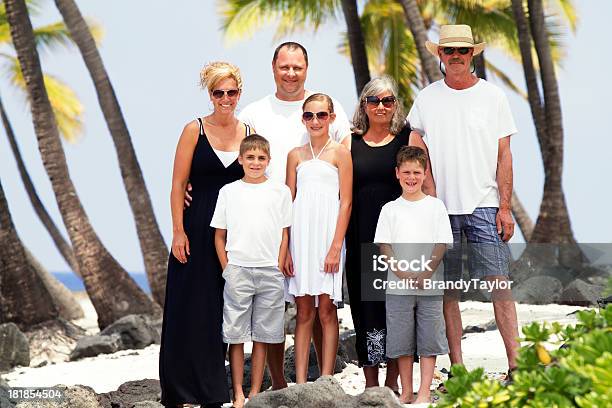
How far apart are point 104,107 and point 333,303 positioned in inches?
413

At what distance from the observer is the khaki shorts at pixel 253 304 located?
6965mm

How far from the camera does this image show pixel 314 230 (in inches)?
281

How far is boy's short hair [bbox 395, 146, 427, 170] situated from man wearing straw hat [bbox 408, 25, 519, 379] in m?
0.31

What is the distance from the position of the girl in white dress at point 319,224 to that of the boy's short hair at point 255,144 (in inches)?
15.0

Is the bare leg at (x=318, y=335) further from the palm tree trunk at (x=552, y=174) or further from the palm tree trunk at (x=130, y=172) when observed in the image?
the palm tree trunk at (x=552, y=174)

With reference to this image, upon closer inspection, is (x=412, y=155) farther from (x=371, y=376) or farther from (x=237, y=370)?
(x=237, y=370)

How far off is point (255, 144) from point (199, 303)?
1230mm

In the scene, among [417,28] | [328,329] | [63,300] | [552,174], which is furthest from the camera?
[63,300]

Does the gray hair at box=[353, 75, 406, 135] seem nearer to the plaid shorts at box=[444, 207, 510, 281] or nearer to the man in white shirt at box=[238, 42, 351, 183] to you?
the man in white shirt at box=[238, 42, 351, 183]

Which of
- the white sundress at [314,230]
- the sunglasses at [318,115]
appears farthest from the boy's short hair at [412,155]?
the sunglasses at [318,115]

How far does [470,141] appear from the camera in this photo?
290 inches

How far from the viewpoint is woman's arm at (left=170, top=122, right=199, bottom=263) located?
23.6ft

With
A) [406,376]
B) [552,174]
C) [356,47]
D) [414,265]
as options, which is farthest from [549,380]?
[356,47]

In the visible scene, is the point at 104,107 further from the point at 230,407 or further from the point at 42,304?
the point at 230,407
